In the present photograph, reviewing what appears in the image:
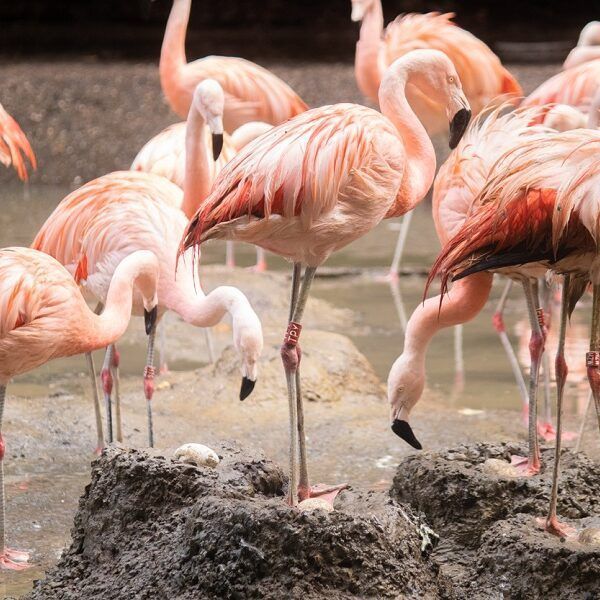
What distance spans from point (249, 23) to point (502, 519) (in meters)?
13.7

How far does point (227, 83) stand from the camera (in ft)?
26.3

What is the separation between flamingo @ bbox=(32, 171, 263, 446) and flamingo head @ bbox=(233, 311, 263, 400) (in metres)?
0.38

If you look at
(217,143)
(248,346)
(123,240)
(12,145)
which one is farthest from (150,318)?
(12,145)

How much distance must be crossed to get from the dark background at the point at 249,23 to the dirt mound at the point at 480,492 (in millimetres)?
11549

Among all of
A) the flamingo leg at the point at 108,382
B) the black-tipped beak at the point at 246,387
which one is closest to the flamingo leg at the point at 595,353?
the black-tipped beak at the point at 246,387

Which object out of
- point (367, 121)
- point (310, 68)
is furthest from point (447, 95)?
point (310, 68)

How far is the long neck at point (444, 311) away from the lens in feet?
13.5

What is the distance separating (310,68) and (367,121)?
9.81 metres

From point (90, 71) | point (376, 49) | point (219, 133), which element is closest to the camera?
point (219, 133)

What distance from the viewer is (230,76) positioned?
8.00 m

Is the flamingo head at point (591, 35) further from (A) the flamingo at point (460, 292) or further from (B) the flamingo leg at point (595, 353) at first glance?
(B) the flamingo leg at point (595, 353)

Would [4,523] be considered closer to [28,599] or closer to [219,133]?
[28,599]

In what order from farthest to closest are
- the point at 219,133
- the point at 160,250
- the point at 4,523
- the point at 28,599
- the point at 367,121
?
1. the point at 219,133
2. the point at 160,250
3. the point at 4,523
4. the point at 367,121
5. the point at 28,599

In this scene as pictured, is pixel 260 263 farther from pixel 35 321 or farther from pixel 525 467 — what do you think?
pixel 525 467
